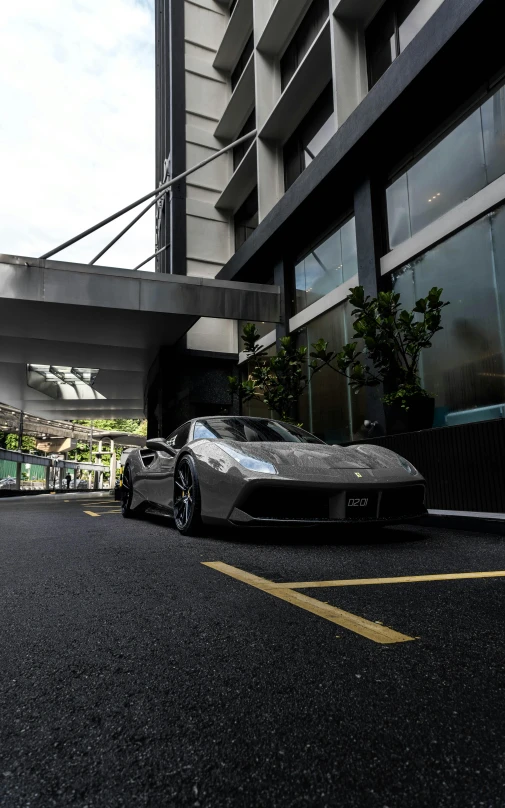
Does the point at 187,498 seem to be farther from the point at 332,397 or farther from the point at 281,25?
the point at 281,25

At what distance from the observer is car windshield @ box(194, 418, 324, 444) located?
17.5 ft

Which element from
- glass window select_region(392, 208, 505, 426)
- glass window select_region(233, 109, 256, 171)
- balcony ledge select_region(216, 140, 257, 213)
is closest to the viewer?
glass window select_region(392, 208, 505, 426)

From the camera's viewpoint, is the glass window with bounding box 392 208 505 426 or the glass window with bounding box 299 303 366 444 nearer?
the glass window with bounding box 392 208 505 426

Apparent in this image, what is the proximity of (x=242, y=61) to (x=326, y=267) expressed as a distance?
40.2 ft

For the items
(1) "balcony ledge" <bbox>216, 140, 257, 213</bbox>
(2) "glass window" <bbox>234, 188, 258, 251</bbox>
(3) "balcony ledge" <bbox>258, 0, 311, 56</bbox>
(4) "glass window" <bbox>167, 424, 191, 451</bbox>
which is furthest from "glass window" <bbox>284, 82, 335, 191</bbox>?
(4) "glass window" <bbox>167, 424, 191, 451</bbox>

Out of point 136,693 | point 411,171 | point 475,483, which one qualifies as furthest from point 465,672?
point 411,171

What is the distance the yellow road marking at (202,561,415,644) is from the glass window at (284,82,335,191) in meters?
11.5

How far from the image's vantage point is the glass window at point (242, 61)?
18.9 metres

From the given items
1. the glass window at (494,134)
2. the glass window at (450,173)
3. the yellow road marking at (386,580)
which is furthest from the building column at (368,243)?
the yellow road marking at (386,580)

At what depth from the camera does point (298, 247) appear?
44.0 ft

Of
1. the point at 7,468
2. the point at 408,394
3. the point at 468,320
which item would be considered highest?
the point at 468,320

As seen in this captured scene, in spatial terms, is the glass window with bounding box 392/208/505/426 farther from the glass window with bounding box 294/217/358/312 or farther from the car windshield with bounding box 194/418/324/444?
the car windshield with bounding box 194/418/324/444

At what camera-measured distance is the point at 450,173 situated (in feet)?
27.2

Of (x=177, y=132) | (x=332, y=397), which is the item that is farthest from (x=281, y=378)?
(x=177, y=132)
